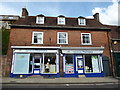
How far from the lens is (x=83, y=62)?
13.0 m

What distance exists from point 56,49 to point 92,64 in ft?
16.7

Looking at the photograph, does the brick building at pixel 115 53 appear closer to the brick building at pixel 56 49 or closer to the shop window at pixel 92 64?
the brick building at pixel 56 49

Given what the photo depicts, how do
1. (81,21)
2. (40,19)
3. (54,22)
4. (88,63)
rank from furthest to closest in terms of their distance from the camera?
1. (81,21)
2. (54,22)
3. (40,19)
4. (88,63)

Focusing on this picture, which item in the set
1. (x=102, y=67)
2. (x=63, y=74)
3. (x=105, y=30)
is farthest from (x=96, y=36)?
(x=63, y=74)

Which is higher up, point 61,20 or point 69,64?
point 61,20

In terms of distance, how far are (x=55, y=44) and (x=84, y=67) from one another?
15.6ft

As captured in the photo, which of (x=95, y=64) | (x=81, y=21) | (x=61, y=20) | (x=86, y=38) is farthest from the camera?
(x=81, y=21)

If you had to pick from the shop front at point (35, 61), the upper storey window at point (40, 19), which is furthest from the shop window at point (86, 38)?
the upper storey window at point (40, 19)

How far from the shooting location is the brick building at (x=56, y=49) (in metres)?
12.4

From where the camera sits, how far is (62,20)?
1486cm

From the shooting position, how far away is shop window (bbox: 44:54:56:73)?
12.6 metres

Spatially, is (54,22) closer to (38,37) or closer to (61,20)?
(61,20)

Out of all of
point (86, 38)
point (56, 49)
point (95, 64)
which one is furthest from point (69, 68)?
point (86, 38)

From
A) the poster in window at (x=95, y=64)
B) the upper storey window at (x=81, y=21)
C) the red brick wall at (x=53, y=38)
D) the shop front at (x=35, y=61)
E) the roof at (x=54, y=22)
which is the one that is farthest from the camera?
the upper storey window at (x=81, y=21)
